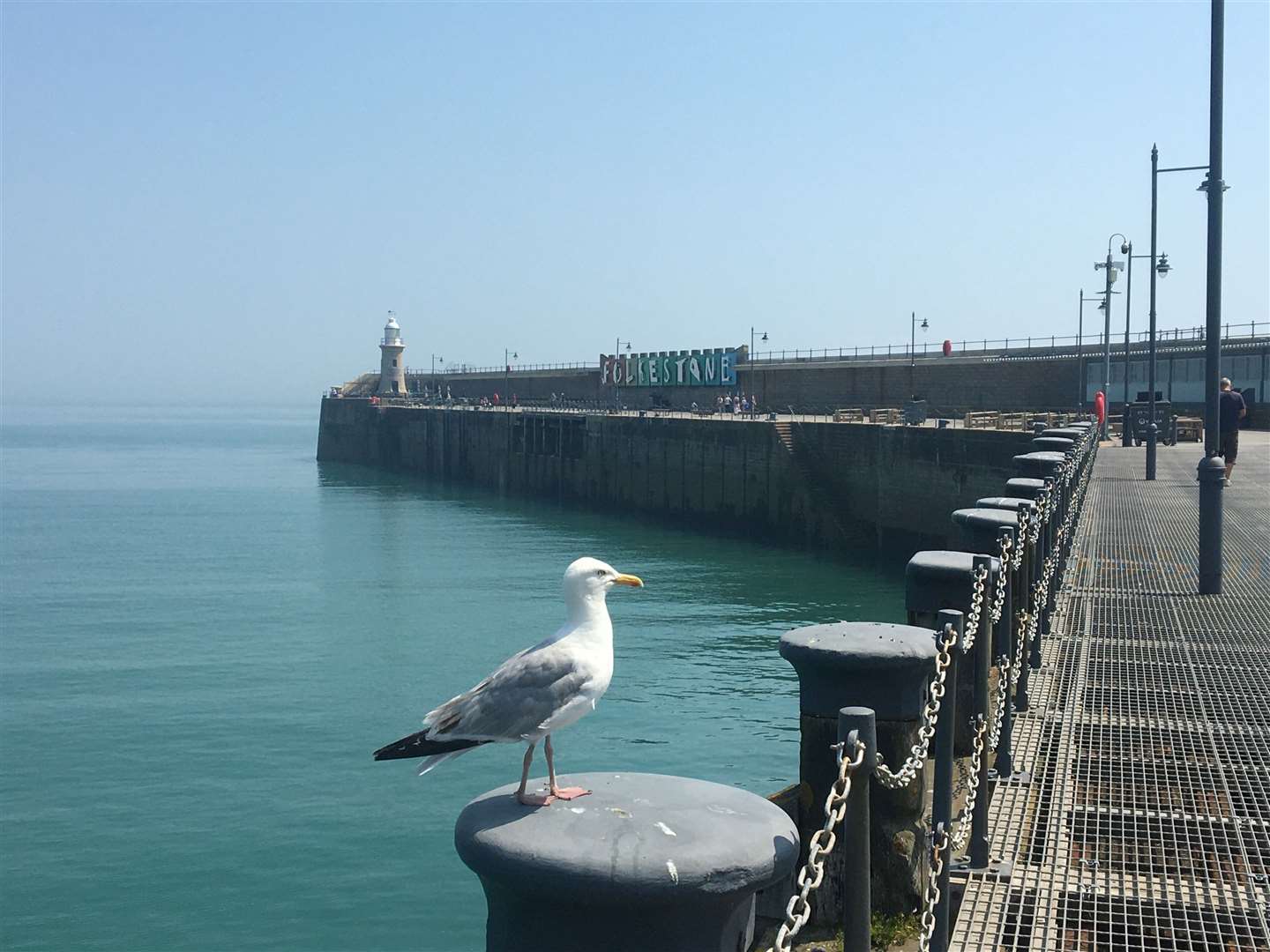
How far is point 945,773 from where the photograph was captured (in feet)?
15.2

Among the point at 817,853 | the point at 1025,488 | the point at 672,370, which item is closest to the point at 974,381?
the point at 672,370

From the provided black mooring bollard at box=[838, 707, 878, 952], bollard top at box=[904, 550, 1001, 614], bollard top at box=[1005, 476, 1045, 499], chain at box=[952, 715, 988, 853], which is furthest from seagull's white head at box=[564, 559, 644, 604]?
bollard top at box=[1005, 476, 1045, 499]

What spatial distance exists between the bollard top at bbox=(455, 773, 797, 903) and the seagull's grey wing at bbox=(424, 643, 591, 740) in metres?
0.61

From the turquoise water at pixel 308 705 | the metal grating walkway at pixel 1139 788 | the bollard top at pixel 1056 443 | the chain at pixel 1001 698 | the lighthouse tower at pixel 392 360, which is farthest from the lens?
the lighthouse tower at pixel 392 360

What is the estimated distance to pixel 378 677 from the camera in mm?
24922

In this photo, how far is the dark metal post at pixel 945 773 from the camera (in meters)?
4.32

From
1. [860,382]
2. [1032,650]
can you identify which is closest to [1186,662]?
[1032,650]

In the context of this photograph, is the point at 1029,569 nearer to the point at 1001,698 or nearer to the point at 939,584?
the point at 939,584

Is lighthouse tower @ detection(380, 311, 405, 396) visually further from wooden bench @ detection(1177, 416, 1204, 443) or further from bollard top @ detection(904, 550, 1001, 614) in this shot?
bollard top @ detection(904, 550, 1001, 614)

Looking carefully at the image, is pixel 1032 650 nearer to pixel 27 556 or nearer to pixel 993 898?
pixel 993 898

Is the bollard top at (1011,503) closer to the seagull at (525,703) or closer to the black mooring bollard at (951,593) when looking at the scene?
the black mooring bollard at (951,593)

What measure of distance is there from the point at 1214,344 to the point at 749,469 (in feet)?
124

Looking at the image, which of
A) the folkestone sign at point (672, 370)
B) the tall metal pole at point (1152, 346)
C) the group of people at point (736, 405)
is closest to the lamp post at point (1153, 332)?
the tall metal pole at point (1152, 346)

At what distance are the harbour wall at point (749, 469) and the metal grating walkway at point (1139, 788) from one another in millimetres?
25270
